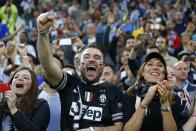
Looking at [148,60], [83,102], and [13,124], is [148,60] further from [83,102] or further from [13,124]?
[13,124]

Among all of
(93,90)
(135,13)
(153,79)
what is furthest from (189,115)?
(135,13)

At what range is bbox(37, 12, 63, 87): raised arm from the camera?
15.3 ft

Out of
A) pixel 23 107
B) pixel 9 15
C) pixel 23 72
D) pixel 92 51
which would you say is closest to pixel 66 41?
pixel 23 72

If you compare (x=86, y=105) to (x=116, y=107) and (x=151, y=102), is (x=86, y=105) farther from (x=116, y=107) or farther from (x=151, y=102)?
(x=151, y=102)

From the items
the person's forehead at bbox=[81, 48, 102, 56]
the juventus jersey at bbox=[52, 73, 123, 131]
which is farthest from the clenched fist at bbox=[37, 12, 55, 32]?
the person's forehead at bbox=[81, 48, 102, 56]

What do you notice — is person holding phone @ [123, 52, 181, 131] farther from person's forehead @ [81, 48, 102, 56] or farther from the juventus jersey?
person's forehead @ [81, 48, 102, 56]

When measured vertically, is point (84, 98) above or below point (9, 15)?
below

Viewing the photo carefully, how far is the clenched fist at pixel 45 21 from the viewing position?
465cm

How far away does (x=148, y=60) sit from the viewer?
5340mm

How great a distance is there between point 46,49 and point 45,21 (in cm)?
24

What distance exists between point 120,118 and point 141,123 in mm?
211

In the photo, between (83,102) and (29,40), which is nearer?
(83,102)

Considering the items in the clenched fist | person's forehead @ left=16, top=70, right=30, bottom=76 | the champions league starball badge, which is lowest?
the champions league starball badge

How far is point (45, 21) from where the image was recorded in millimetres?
4676
